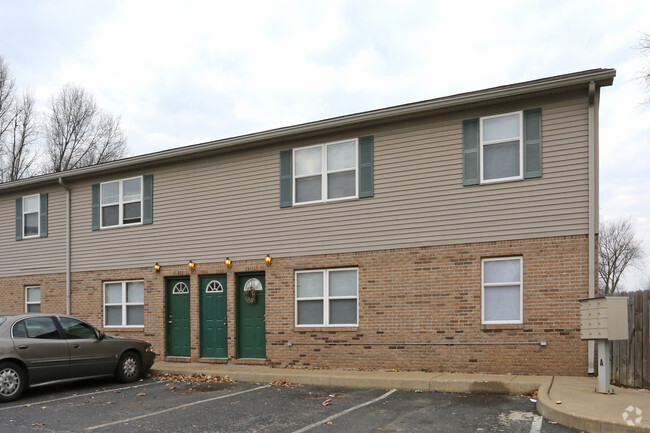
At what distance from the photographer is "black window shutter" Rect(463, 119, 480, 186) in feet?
39.4

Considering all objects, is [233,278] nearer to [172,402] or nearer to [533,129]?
[172,402]

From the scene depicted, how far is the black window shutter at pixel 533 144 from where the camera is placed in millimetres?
11453

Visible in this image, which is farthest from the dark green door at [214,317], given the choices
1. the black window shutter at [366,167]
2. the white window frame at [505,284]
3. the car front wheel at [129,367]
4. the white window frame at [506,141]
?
the white window frame at [506,141]

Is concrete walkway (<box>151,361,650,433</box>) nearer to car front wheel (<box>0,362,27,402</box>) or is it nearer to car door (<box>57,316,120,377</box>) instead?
car door (<box>57,316,120,377</box>)

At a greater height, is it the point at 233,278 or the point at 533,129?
the point at 533,129

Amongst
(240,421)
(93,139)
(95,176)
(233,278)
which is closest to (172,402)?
(240,421)

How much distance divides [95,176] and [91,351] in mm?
6944

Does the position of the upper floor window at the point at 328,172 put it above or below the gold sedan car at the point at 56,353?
above

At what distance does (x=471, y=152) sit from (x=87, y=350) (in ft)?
27.8

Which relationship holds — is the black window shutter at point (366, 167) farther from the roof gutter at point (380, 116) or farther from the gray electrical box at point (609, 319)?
the gray electrical box at point (609, 319)

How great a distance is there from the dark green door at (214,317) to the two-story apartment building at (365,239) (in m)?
0.05

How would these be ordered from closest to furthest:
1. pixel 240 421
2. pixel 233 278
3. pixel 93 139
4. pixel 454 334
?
pixel 240 421
pixel 454 334
pixel 233 278
pixel 93 139

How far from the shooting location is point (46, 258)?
1830 cm

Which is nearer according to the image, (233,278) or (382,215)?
(382,215)
